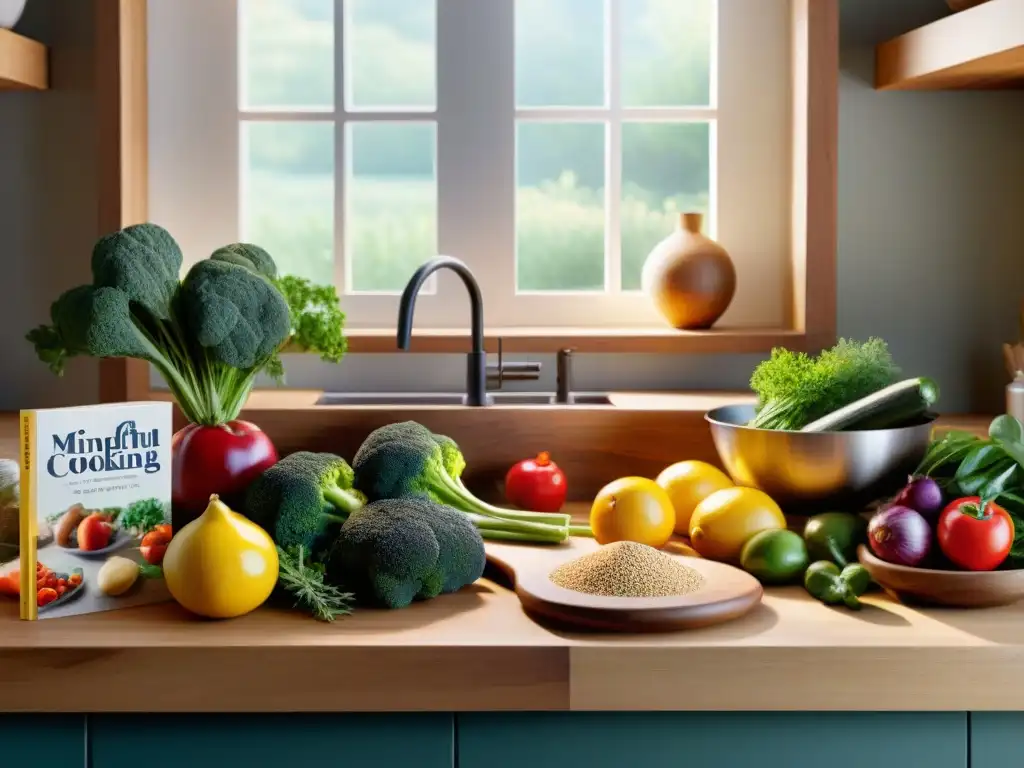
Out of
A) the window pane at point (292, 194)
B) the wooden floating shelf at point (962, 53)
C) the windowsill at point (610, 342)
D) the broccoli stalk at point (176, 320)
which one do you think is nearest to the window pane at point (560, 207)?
the windowsill at point (610, 342)

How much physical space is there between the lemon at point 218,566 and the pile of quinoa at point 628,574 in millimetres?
330

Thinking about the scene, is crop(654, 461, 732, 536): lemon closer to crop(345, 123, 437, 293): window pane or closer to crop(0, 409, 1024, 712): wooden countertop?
crop(0, 409, 1024, 712): wooden countertop

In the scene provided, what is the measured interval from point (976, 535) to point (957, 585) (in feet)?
0.19

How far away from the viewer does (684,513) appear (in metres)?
1.65

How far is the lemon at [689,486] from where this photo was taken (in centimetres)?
164

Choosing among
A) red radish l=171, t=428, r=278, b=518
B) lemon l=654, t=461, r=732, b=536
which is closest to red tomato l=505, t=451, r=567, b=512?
lemon l=654, t=461, r=732, b=536

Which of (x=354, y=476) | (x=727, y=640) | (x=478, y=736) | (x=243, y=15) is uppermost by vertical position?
(x=243, y=15)

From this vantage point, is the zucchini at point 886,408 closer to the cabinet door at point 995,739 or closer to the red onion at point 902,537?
the red onion at point 902,537

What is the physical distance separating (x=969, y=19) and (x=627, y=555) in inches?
40.5

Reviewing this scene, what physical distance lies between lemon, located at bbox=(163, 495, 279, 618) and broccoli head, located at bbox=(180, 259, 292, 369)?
10.2 inches

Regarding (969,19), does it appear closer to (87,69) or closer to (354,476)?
(354,476)

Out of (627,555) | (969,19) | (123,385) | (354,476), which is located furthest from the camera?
(123,385)

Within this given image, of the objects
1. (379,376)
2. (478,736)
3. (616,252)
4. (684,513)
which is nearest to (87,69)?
(379,376)

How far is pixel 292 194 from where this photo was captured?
226cm
